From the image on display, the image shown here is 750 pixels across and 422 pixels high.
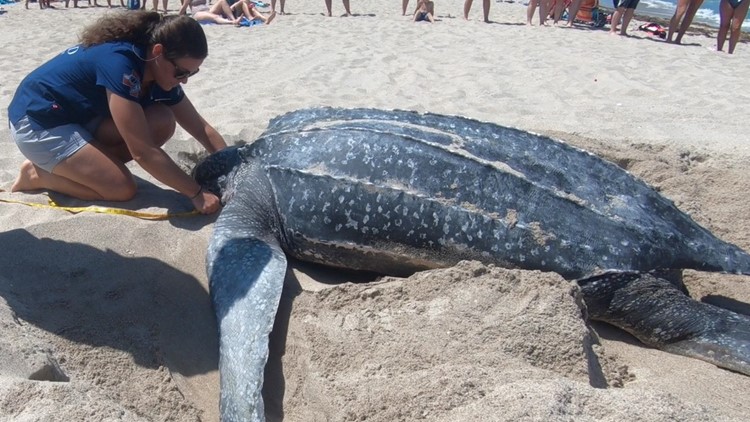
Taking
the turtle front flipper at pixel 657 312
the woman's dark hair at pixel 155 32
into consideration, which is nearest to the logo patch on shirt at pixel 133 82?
the woman's dark hair at pixel 155 32

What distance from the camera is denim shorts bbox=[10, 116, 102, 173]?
7.97 ft

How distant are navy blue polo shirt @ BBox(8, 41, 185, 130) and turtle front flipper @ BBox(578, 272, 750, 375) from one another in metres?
1.79

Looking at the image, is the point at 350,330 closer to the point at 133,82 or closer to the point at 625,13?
the point at 133,82

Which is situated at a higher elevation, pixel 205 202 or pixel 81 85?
pixel 81 85

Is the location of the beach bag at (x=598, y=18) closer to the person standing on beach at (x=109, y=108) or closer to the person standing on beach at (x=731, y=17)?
the person standing on beach at (x=731, y=17)

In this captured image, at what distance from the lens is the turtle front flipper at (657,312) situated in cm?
192

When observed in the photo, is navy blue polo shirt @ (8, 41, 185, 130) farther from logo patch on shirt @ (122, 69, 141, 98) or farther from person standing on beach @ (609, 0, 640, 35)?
person standing on beach @ (609, 0, 640, 35)

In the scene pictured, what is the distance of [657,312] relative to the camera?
196 cm

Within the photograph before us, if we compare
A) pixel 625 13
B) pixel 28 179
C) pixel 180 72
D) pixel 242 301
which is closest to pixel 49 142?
pixel 28 179

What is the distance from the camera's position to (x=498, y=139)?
221cm

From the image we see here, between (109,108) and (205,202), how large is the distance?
53 cm

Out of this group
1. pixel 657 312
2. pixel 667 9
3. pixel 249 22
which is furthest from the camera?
pixel 667 9

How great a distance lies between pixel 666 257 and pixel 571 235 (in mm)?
330

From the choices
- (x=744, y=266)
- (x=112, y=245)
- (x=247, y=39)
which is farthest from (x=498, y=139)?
(x=247, y=39)
